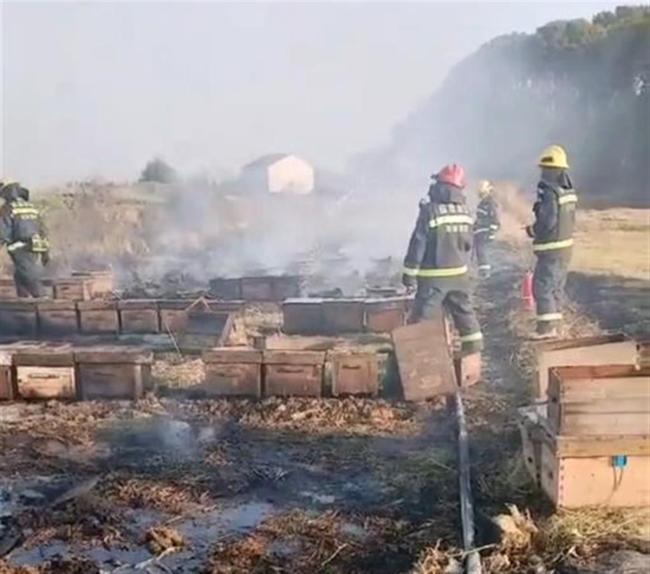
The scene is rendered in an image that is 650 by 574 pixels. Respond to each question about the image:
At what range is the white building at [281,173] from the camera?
4550cm

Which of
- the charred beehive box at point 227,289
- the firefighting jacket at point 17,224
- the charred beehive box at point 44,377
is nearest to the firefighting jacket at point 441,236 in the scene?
the charred beehive box at point 44,377

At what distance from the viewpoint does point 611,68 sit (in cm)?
4109

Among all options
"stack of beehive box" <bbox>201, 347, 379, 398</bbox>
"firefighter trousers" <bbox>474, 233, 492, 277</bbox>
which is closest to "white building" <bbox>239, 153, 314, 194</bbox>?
"firefighter trousers" <bbox>474, 233, 492, 277</bbox>

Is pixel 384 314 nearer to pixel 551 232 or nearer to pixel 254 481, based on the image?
pixel 551 232

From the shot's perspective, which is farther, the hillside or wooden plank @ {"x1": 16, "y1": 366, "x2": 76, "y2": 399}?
the hillside

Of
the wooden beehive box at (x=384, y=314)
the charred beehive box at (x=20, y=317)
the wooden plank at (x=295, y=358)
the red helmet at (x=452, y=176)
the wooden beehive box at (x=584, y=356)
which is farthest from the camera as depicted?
the charred beehive box at (x=20, y=317)

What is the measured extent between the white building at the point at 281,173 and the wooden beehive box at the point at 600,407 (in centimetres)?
3879

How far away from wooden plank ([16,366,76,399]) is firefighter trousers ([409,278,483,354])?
3.26 metres

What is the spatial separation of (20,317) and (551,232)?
6.49 meters

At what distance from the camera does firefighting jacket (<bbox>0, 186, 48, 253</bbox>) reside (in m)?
12.2

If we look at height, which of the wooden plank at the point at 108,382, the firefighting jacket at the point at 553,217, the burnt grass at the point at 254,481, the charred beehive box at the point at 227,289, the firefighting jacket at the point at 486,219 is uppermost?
the firefighting jacket at the point at 553,217

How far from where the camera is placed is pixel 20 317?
11898 millimetres

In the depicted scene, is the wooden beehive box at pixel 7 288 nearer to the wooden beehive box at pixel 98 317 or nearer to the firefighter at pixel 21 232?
the firefighter at pixel 21 232

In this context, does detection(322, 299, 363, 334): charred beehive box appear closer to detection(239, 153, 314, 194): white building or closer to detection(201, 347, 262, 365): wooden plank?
detection(201, 347, 262, 365): wooden plank
